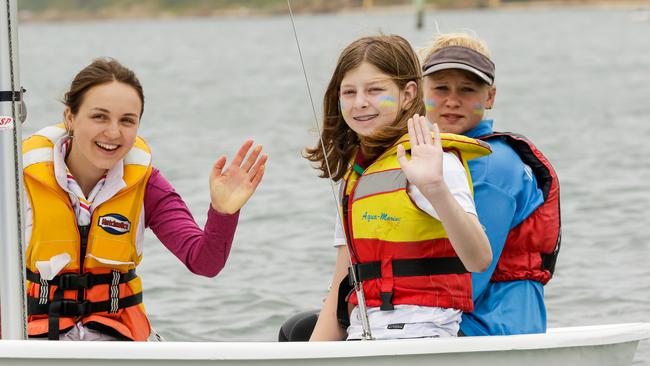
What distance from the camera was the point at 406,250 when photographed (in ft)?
9.18

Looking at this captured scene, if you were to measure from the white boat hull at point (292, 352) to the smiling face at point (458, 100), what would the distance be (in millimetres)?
798

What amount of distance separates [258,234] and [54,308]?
234 inches

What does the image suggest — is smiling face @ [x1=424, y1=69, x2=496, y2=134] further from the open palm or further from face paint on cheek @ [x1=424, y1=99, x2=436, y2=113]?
the open palm

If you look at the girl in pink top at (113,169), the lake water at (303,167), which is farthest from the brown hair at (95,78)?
the lake water at (303,167)

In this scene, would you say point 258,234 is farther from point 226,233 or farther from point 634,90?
point 634,90

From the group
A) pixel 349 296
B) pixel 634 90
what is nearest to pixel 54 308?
pixel 349 296

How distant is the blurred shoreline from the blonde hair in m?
84.8

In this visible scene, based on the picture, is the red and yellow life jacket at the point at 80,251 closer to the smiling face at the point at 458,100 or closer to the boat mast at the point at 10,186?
the boat mast at the point at 10,186

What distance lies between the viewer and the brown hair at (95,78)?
10.2 ft

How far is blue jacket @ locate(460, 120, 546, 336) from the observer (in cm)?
297

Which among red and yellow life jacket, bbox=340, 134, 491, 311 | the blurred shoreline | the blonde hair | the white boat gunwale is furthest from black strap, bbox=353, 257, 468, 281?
the blurred shoreline

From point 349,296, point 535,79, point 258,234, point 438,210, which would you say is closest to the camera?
point 438,210

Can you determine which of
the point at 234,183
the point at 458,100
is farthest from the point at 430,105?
the point at 234,183

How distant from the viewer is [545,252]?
313 centimetres
